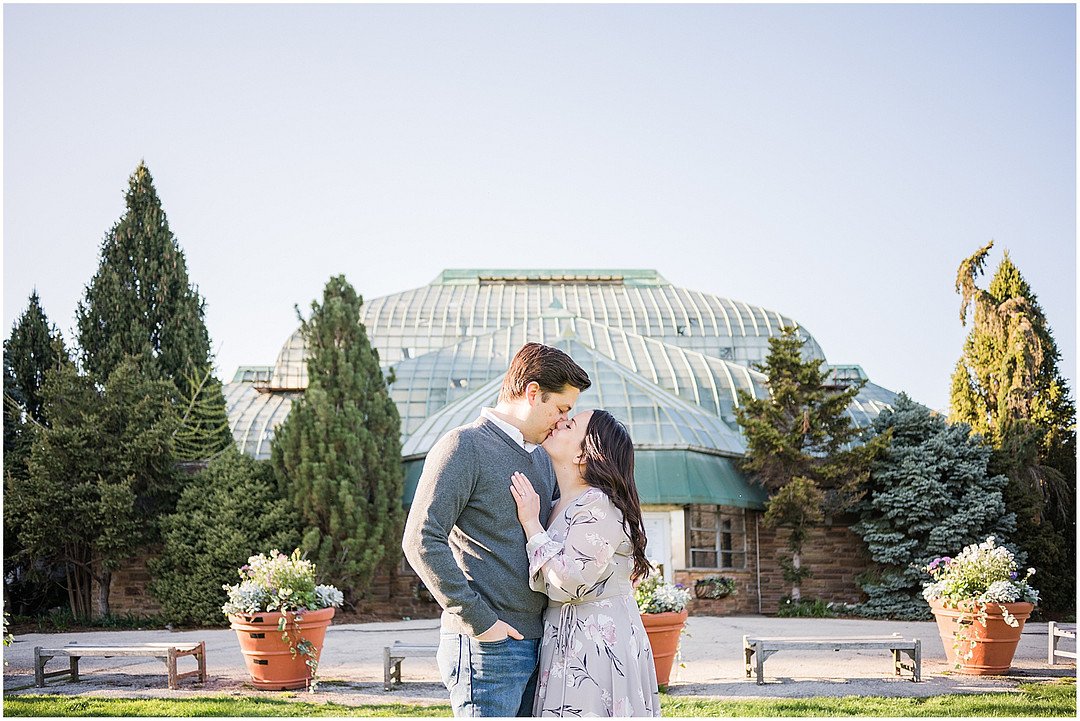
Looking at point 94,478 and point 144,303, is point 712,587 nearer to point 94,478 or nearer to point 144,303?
point 94,478

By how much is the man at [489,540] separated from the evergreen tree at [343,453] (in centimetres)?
1149

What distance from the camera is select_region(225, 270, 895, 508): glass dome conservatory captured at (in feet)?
55.9

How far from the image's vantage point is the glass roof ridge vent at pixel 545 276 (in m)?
29.6

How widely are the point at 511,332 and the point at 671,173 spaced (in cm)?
817

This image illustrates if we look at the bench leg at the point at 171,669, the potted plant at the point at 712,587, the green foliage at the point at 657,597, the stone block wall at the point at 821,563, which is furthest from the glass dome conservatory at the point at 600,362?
the bench leg at the point at 171,669

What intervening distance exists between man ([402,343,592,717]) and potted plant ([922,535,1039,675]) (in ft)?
19.4

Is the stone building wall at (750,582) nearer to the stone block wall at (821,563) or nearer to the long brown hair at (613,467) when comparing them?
the stone block wall at (821,563)

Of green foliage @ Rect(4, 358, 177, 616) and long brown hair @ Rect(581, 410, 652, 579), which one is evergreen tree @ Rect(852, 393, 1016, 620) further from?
long brown hair @ Rect(581, 410, 652, 579)

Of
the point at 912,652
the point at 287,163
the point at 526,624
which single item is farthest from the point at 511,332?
the point at 526,624

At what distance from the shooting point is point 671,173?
1559 cm

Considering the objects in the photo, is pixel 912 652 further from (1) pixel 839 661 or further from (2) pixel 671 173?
(2) pixel 671 173

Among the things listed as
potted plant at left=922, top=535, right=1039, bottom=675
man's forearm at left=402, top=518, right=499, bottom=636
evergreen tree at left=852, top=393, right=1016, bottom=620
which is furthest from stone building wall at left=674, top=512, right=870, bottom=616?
man's forearm at left=402, top=518, right=499, bottom=636

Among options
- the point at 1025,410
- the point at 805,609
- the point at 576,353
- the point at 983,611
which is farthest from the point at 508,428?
the point at 1025,410

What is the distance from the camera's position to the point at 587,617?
12.1 ft
